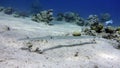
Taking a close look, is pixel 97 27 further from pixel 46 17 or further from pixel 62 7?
pixel 62 7

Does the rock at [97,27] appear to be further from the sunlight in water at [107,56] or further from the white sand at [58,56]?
the sunlight in water at [107,56]

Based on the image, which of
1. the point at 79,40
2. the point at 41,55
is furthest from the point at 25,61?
the point at 79,40

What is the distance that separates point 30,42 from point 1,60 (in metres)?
2.45

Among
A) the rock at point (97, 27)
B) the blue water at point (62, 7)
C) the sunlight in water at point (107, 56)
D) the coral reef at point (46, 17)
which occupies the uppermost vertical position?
the blue water at point (62, 7)

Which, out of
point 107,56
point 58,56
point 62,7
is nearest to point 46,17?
point 107,56

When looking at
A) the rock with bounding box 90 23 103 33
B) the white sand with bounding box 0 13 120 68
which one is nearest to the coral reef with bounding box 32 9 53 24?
the rock with bounding box 90 23 103 33

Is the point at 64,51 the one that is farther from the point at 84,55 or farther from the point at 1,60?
the point at 1,60

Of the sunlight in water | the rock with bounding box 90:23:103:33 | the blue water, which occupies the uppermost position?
the blue water

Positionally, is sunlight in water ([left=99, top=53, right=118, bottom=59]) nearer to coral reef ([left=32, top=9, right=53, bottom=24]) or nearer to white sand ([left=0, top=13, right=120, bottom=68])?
white sand ([left=0, top=13, right=120, bottom=68])

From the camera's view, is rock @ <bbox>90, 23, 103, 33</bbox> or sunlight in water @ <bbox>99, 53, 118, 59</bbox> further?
rock @ <bbox>90, 23, 103, 33</bbox>

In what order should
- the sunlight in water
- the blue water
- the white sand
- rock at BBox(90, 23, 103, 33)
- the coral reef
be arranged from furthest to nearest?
the blue water < the coral reef < rock at BBox(90, 23, 103, 33) < the sunlight in water < the white sand

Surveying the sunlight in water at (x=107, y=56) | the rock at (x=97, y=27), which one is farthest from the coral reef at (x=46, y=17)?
the sunlight in water at (x=107, y=56)

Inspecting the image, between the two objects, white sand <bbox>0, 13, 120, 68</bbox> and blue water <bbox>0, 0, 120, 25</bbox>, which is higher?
blue water <bbox>0, 0, 120, 25</bbox>

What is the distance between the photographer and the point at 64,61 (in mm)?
5625
